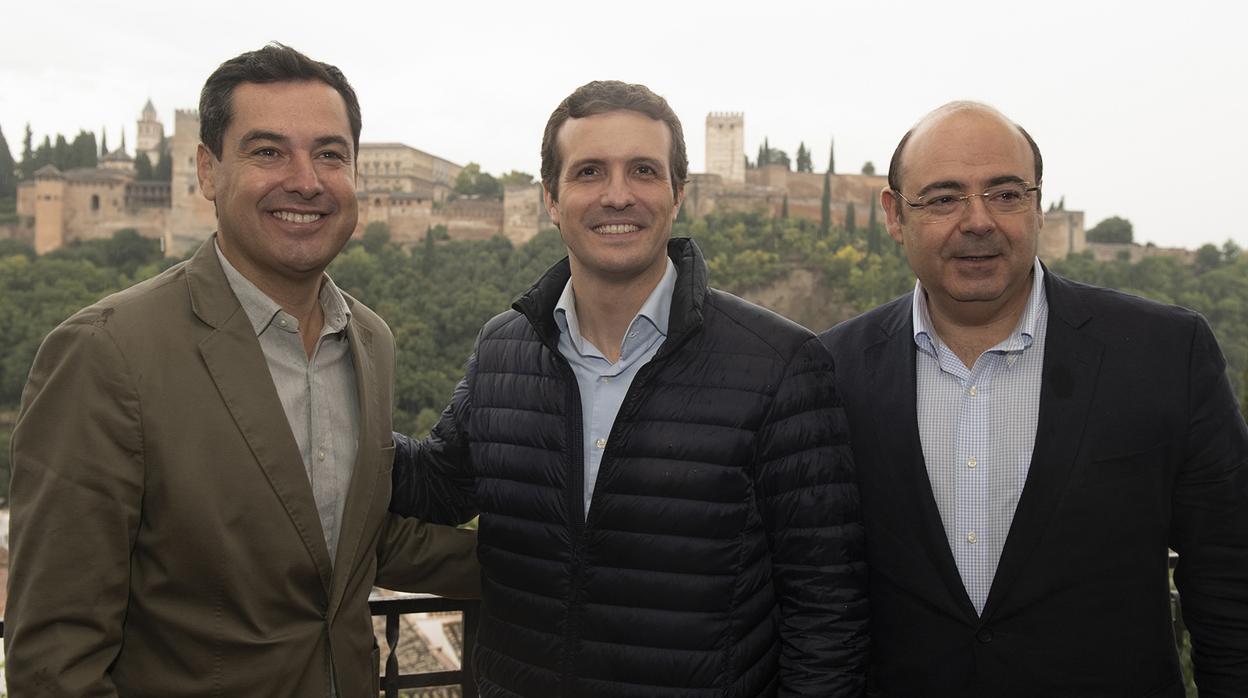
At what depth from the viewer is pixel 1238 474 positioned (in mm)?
2121

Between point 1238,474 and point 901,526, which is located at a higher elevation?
point 1238,474

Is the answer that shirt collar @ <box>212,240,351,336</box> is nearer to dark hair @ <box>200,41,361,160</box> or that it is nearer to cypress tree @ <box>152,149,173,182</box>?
dark hair @ <box>200,41,361,160</box>

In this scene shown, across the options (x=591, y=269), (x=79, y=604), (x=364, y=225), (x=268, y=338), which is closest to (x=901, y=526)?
(x=591, y=269)

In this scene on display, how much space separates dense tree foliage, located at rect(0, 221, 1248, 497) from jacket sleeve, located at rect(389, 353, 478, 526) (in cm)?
2944

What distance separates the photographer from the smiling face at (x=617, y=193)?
7.14 ft

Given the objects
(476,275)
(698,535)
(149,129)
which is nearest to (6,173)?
(476,275)

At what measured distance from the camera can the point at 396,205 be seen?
155 feet

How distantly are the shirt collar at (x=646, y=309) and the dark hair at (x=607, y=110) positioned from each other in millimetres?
228

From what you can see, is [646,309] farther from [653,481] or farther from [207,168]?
[207,168]

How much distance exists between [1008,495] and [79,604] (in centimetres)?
201

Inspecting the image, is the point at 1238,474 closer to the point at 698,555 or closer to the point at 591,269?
the point at 698,555

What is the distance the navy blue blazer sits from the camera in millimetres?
2135

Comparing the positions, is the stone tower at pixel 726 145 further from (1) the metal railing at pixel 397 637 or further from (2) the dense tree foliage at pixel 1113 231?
(1) the metal railing at pixel 397 637

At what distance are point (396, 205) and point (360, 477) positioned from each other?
4690cm
